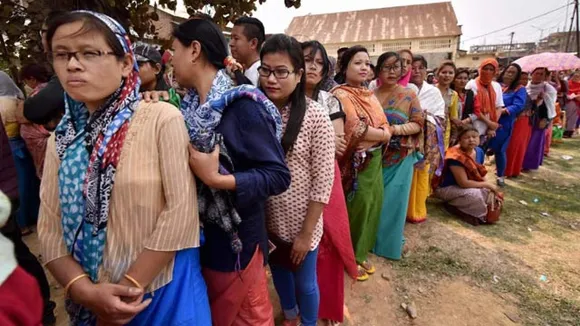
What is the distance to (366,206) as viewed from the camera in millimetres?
2652

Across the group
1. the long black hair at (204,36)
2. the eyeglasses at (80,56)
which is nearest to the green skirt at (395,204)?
the long black hair at (204,36)

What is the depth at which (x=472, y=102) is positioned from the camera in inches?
181

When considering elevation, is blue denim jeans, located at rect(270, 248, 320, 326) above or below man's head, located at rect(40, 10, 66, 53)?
below

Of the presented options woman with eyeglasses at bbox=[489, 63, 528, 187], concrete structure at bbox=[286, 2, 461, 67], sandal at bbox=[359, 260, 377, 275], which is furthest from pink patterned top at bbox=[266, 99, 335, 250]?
concrete structure at bbox=[286, 2, 461, 67]

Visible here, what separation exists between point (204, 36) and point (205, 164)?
508 millimetres

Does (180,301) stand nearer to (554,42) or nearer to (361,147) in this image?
(361,147)

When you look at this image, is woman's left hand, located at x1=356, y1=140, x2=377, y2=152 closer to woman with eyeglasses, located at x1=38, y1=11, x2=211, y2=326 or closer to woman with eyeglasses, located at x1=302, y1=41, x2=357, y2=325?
woman with eyeglasses, located at x1=302, y1=41, x2=357, y2=325

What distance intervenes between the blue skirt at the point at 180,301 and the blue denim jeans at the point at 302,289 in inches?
30.1

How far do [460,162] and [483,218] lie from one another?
72 centimetres

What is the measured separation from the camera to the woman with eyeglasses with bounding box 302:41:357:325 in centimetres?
203

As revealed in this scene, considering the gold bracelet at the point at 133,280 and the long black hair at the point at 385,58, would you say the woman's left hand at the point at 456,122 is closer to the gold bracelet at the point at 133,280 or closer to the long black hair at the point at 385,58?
the long black hair at the point at 385,58

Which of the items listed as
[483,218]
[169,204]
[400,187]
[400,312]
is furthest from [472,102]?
[169,204]

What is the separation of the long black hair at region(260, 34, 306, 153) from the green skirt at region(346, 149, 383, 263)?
3.81 ft

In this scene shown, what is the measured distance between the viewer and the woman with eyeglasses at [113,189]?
37.5 inches
